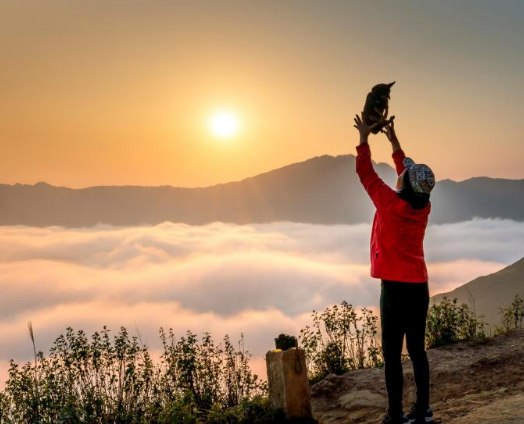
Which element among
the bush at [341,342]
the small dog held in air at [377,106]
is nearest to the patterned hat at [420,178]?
the small dog held in air at [377,106]

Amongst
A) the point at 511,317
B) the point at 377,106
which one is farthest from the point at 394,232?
the point at 511,317

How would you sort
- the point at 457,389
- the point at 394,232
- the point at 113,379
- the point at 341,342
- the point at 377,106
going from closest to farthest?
the point at 394,232
the point at 377,106
the point at 457,389
the point at 113,379
the point at 341,342

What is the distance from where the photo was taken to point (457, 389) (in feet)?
24.5

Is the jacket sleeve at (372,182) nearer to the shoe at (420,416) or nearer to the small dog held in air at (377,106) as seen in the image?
the small dog held in air at (377,106)

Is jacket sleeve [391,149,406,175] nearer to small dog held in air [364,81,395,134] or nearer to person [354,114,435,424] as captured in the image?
small dog held in air [364,81,395,134]

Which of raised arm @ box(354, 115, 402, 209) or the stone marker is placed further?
the stone marker

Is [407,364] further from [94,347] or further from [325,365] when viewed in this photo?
[94,347]

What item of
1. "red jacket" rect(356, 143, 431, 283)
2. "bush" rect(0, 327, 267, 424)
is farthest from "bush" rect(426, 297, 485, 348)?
"red jacket" rect(356, 143, 431, 283)

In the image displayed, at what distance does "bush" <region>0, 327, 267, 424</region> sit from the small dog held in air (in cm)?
448

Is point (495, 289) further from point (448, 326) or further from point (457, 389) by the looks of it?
point (457, 389)

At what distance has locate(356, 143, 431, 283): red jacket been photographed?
15.4ft

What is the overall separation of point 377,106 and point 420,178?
892mm

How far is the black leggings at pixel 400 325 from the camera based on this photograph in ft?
15.7

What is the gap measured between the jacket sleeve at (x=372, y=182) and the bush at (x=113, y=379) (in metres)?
4.16
